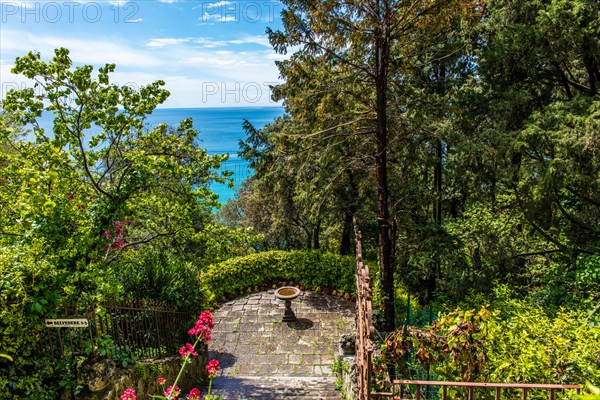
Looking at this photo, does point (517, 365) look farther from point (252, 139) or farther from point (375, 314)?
point (252, 139)

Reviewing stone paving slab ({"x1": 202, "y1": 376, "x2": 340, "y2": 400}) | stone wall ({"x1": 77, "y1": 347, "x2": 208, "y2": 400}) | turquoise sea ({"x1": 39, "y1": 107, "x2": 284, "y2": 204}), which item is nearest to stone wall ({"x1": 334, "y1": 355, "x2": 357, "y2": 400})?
stone paving slab ({"x1": 202, "y1": 376, "x2": 340, "y2": 400})

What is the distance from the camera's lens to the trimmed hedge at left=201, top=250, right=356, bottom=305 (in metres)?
10.4

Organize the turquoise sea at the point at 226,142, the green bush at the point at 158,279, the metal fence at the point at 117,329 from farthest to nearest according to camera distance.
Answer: the turquoise sea at the point at 226,142 → the green bush at the point at 158,279 → the metal fence at the point at 117,329

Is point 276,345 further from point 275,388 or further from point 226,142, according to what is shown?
point 226,142

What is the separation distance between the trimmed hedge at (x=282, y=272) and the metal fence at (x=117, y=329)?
4171 millimetres

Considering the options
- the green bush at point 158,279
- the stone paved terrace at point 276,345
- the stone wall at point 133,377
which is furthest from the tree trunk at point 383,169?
the stone wall at point 133,377

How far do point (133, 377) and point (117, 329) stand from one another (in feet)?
2.04

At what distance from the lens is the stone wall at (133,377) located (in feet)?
13.1

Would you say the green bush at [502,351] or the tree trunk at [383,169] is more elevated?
the tree trunk at [383,169]

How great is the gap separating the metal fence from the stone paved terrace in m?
1.19

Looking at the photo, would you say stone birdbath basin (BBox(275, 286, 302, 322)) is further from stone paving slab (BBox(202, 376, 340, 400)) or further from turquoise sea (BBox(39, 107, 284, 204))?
turquoise sea (BBox(39, 107, 284, 204))

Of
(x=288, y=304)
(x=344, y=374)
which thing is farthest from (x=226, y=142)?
(x=344, y=374)

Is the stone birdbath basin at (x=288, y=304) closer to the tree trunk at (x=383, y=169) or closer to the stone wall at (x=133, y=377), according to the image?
the tree trunk at (x=383, y=169)

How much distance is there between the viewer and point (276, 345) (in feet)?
25.8
